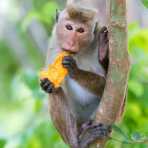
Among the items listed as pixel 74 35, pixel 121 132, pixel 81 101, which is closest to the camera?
pixel 121 132

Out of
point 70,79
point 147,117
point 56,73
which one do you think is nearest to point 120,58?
point 56,73

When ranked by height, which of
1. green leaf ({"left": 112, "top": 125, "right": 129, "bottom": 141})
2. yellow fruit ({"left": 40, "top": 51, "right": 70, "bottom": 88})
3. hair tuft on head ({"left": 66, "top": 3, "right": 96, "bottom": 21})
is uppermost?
hair tuft on head ({"left": 66, "top": 3, "right": 96, "bottom": 21})

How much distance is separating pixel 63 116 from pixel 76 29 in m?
0.63

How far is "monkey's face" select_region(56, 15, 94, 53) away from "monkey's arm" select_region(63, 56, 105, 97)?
141 millimetres

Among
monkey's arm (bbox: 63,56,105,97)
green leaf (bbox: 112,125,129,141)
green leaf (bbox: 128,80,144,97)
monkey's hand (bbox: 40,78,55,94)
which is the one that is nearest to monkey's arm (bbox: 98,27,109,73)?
monkey's arm (bbox: 63,56,105,97)

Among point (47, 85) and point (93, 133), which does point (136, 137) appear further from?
point (47, 85)

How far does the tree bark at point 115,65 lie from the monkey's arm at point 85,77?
53cm

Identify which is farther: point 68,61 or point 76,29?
point 76,29

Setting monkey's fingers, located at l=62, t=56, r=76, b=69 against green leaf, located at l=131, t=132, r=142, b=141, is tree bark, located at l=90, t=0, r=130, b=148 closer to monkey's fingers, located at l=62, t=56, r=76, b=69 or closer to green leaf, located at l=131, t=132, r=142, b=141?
green leaf, located at l=131, t=132, r=142, b=141

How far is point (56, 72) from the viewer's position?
4.68 meters

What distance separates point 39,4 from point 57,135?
9.74ft

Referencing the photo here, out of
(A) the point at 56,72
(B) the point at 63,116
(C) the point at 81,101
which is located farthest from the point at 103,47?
(C) the point at 81,101

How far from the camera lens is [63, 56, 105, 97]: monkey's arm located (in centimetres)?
474

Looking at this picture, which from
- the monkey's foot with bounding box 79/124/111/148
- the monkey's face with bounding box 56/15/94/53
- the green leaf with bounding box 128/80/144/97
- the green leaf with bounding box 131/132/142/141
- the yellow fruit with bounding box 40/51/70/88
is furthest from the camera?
the green leaf with bounding box 128/80/144/97
